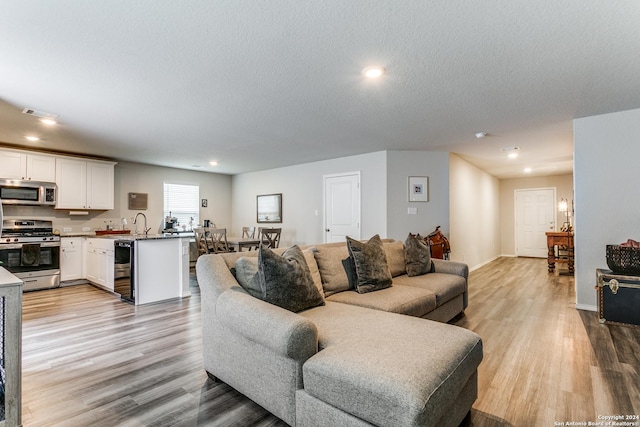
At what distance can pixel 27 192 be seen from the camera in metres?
5.24

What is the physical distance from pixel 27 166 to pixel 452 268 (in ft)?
22.3

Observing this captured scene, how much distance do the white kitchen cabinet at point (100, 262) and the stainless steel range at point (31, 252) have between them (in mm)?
436

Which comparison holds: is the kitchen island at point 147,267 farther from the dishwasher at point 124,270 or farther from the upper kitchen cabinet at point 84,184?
the upper kitchen cabinet at point 84,184

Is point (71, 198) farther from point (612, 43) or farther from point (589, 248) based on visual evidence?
point (589, 248)

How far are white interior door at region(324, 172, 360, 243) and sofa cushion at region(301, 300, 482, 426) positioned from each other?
4.25m

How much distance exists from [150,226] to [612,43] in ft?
25.6

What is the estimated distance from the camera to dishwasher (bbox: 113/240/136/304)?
429 cm

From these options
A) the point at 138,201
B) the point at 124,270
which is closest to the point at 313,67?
the point at 124,270

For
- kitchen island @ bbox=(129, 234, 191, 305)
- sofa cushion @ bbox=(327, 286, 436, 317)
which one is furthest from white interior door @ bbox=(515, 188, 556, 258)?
kitchen island @ bbox=(129, 234, 191, 305)

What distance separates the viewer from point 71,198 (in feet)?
18.7

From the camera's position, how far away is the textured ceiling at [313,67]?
1924 millimetres

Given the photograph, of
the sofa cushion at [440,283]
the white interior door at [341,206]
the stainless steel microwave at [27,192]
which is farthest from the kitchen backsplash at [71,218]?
the sofa cushion at [440,283]

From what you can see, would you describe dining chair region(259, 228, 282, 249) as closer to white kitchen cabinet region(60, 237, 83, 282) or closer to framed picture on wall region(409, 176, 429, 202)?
framed picture on wall region(409, 176, 429, 202)

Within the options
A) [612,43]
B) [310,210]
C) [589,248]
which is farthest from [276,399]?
[310,210]
